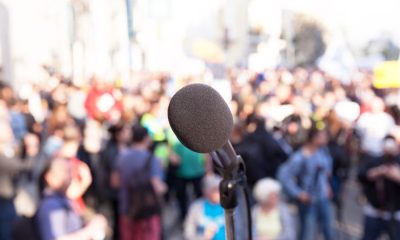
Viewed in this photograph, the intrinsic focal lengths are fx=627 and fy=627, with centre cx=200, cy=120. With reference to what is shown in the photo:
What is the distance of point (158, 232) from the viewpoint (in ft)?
18.4

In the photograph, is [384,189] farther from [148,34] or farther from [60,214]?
[148,34]

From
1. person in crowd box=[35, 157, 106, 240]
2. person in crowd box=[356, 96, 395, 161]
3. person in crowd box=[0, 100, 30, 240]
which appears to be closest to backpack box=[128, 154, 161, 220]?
person in crowd box=[0, 100, 30, 240]

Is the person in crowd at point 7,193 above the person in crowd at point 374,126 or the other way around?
above

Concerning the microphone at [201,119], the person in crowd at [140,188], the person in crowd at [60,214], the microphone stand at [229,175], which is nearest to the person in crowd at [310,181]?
the person in crowd at [140,188]

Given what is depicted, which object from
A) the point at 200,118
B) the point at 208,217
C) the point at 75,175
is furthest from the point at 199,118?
the point at 208,217

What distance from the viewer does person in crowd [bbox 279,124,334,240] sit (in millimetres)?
5934

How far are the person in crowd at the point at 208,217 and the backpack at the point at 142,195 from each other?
2.60ft

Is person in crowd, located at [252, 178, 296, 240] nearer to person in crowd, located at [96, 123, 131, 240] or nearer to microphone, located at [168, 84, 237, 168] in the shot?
person in crowd, located at [96, 123, 131, 240]

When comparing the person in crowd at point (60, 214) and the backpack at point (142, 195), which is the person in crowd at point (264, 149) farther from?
the person in crowd at point (60, 214)

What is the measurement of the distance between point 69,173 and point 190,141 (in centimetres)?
264

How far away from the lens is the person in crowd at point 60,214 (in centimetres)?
384

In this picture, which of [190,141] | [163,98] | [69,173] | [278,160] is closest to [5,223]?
[69,173]

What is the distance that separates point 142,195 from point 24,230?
1.75m

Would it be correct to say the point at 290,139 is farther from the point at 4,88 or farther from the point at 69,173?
the point at 4,88
